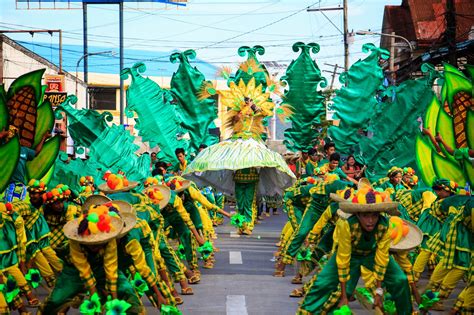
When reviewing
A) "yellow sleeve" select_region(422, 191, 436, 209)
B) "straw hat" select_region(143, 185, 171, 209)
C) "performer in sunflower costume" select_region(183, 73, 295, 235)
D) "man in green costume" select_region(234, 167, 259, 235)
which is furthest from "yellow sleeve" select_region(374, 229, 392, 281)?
"man in green costume" select_region(234, 167, 259, 235)

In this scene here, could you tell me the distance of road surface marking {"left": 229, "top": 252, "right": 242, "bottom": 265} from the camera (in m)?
15.7

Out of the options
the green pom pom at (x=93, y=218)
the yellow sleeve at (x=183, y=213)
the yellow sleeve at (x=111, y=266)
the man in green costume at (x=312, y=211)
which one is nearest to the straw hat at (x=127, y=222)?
the yellow sleeve at (x=111, y=266)

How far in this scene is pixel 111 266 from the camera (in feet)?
28.7

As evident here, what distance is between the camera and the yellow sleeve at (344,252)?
856 cm

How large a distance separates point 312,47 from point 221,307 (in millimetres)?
10185

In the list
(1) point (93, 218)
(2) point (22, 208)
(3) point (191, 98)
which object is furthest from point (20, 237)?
(3) point (191, 98)

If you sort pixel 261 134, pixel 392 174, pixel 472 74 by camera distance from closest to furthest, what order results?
pixel 472 74 → pixel 392 174 → pixel 261 134

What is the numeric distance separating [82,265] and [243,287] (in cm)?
469

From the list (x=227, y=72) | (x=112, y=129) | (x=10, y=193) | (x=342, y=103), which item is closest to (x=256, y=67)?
(x=227, y=72)

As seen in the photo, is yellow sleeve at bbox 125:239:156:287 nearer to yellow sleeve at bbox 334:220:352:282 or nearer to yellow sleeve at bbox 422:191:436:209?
yellow sleeve at bbox 334:220:352:282

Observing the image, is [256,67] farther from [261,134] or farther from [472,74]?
[472,74]

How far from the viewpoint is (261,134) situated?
64.6 feet

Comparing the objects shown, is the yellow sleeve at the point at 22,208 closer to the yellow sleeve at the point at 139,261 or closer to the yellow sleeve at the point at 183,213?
the yellow sleeve at the point at 139,261

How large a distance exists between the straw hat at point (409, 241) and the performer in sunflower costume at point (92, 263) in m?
2.47
